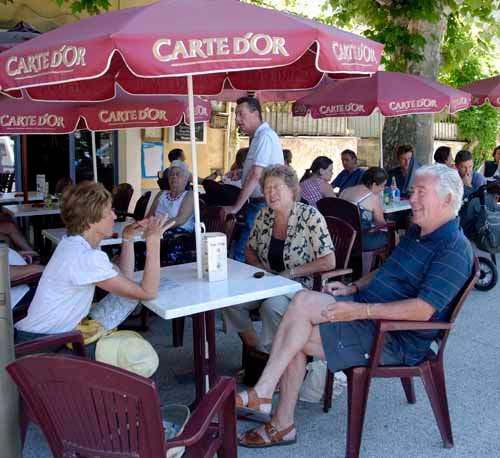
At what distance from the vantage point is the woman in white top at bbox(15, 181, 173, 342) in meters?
2.71

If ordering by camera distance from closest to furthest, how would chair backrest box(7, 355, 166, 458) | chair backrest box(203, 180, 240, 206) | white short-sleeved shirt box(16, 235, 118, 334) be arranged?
chair backrest box(7, 355, 166, 458) < white short-sleeved shirt box(16, 235, 118, 334) < chair backrest box(203, 180, 240, 206)

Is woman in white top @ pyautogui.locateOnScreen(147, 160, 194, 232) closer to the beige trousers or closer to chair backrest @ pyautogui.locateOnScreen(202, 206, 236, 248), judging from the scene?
chair backrest @ pyautogui.locateOnScreen(202, 206, 236, 248)

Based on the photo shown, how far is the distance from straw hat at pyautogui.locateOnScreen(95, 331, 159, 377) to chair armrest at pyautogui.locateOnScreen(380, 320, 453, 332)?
1043 millimetres

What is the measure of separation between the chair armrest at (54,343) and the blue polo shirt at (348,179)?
5.33 metres

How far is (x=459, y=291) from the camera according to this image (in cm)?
281

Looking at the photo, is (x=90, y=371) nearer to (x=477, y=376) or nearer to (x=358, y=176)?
(x=477, y=376)

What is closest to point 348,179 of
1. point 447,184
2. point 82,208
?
point 447,184

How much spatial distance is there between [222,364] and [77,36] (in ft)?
7.45

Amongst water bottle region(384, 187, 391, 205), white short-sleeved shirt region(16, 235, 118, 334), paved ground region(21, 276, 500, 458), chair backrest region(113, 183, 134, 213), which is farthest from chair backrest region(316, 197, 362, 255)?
white short-sleeved shirt region(16, 235, 118, 334)

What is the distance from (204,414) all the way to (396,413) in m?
1.65

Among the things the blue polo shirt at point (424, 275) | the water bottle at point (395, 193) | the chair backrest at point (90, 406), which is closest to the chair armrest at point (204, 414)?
the chair backrest at point (90, 406)

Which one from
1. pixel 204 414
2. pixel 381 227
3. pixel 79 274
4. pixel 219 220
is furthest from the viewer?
pixel 381 227

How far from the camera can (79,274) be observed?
269 centimetres

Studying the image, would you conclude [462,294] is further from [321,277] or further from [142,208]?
[142,208]
